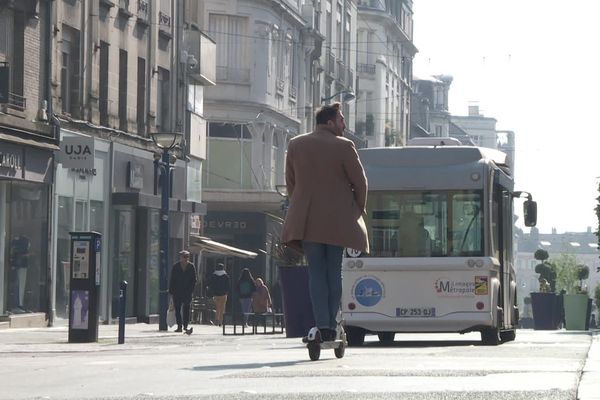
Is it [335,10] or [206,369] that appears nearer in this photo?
[206,369]

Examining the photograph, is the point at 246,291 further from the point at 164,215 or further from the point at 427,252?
the point at 427,252

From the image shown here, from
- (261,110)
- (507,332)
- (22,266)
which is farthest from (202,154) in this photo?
(507,332)

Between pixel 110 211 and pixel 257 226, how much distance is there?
20.3m

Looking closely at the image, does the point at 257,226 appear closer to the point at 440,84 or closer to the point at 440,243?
the point at 440,243

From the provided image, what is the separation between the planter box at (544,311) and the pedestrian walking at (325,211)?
32289 mm

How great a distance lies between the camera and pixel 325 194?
A: 41.0ft

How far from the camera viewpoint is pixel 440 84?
142000 millimetres

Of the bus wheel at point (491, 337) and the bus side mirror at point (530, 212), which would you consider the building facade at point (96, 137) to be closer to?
the bus side mirror at point (530, 212)

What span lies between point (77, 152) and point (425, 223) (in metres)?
13.8

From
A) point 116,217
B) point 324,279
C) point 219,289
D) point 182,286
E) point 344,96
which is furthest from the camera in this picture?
point 344,96

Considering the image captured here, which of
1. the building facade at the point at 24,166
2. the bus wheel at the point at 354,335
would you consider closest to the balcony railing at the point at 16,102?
the building facade at the point at 24,166

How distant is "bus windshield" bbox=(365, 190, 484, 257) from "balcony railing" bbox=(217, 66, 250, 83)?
35085 mm

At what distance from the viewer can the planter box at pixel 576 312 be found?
128ft

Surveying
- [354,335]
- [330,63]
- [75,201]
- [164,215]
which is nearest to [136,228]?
[75,201]
